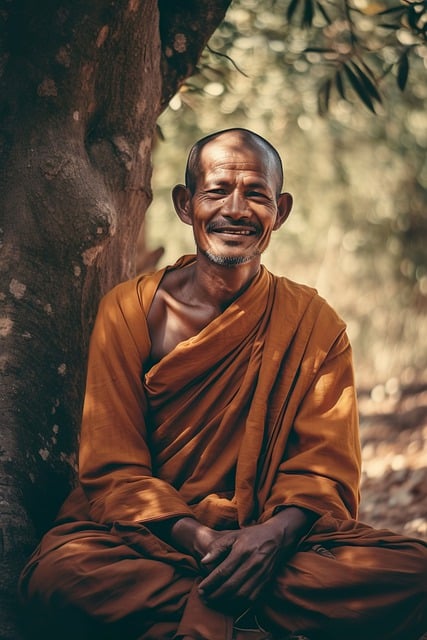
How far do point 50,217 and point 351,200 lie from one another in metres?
11.2

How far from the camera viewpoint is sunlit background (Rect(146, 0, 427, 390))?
13.4m

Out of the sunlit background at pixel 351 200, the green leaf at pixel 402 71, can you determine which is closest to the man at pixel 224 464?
the green leaf at pixel 402 71

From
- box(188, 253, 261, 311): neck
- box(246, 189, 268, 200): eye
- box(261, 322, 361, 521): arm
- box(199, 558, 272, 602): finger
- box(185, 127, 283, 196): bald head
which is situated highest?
box(185, 127, 283, 196): bald head

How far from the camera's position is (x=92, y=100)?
5.49 meters

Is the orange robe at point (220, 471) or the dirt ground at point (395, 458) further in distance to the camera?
the dirt ground at point (395, 458)

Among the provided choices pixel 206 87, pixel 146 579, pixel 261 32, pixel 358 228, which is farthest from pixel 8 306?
pixel 358 228

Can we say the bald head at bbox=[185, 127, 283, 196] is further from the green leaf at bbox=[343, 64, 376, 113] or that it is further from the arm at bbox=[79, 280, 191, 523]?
the green leaf at bbox=[343, 64, 376, 113]

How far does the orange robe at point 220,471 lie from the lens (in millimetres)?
4305

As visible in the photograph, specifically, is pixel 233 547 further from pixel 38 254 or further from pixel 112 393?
pixel 38 254

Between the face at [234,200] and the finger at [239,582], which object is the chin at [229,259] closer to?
the face at [234,200]

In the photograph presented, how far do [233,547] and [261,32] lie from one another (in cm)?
699

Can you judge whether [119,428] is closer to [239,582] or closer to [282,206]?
[239,582]

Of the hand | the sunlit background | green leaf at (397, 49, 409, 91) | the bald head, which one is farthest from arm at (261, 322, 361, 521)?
the sunlit background

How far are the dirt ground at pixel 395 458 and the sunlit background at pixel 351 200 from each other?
61 centimetres
